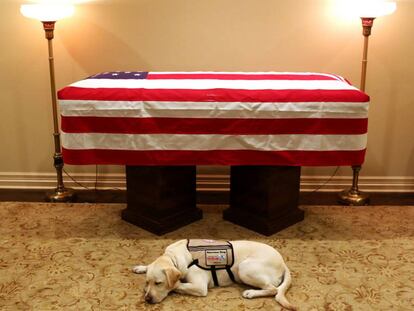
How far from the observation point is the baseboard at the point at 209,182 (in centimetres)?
357

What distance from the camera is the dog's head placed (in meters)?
2.14

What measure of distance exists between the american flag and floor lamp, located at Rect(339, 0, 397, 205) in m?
0.65

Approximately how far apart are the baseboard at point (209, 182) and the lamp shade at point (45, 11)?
1.07 m

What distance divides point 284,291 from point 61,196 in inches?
66.7

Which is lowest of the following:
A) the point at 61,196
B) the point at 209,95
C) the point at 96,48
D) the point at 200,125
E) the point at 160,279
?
the point at 61,196

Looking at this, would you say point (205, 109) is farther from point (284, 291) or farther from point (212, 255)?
point (284, 291)

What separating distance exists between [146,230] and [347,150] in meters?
1.13

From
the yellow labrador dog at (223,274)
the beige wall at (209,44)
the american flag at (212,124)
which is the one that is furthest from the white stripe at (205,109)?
the beige wall at (209,44)

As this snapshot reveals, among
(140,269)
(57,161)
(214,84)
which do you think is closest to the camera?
(140,269)

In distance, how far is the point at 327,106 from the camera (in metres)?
2.54

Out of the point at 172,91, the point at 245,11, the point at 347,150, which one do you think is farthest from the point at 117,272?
the point at 245,11

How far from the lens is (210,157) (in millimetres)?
2584

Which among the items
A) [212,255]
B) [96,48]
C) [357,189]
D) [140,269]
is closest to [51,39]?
[96,48]

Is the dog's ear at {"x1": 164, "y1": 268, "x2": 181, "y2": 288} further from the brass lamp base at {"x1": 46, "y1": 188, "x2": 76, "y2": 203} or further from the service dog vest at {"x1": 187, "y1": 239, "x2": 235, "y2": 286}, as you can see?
the brass lamp base at {"x1": 46, "y1": 188, "x2": 76, "y2": 203}
